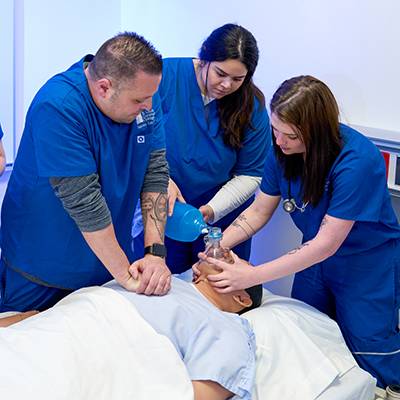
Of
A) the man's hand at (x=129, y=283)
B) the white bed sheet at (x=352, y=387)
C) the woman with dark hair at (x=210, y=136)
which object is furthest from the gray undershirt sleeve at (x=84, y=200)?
the white bed sheet at (x=352, y=387)

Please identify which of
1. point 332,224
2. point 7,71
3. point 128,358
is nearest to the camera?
point 128,358

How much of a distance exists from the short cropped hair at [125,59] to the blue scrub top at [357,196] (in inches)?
25.1

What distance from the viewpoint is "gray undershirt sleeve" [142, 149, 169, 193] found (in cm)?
181

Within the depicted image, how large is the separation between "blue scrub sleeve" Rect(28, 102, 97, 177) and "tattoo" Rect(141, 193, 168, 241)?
0.35 metres

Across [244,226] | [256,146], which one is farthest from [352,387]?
[256,146]

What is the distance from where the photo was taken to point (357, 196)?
5.64 feet

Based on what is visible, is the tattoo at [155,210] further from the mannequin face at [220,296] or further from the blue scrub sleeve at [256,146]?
the blue scrub sleeve at [256,146]

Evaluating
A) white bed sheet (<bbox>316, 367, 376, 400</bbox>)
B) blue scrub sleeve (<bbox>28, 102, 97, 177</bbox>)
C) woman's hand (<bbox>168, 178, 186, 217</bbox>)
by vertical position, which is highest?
blue scrub sleeve (<bbox>28, 102, 97, 177</bbox>)

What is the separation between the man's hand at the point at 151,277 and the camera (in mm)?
1626

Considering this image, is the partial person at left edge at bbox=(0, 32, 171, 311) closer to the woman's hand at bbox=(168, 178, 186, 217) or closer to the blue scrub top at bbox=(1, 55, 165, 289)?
the blue scrub top at bbox=(1, 55, 165, 289)

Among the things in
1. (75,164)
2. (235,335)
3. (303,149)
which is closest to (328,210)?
(303,149)

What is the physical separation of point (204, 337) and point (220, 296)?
31cm

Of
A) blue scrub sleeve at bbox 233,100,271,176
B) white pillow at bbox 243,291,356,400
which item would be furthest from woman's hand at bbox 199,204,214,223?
white pillow at bbox 243,291,356,400

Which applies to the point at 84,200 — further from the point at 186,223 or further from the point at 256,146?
Result: the point at 256,146
